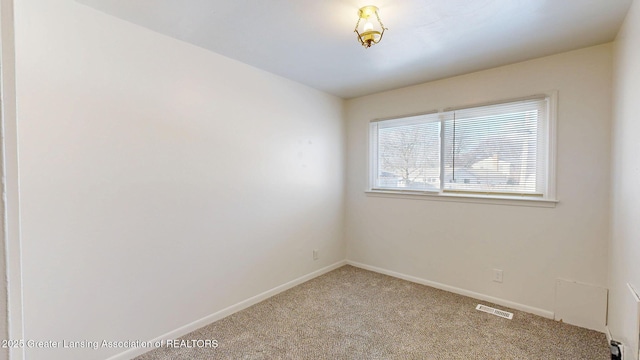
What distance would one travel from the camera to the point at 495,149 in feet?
9.32

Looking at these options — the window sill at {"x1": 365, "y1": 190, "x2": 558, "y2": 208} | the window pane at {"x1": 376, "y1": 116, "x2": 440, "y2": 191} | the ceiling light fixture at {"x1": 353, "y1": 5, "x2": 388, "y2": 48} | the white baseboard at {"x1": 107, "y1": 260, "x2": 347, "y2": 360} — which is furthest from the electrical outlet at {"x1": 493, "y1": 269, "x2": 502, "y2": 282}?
the ceiling light fixture at {"x1": 353, "y1": 5, "x2": 388, "y2": 48}

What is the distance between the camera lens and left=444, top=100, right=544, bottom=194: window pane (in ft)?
8.71

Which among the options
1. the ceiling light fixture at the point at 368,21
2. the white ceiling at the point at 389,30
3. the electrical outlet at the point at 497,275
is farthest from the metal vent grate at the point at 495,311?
the ceiling light fixture at the point at 368,21

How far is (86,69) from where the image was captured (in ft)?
5.95

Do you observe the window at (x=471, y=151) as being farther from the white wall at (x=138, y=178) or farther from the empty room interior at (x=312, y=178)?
the white wall at (x=138, y=178)

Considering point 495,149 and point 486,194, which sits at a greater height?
point 495,149

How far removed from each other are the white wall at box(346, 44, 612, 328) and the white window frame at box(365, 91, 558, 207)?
0.05 m

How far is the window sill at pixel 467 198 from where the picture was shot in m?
2.59

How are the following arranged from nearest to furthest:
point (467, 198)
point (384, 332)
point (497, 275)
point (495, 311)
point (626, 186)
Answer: point (626, 186) → point (384, 332) → point (495, 311) → point (497, 275) → point (467, 198)

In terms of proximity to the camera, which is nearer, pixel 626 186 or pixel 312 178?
pixel 626 186

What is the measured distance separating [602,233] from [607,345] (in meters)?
0.83

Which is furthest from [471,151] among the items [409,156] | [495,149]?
[409,156]

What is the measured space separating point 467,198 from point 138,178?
116 inches

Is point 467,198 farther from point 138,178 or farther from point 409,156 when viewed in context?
point 138,178
